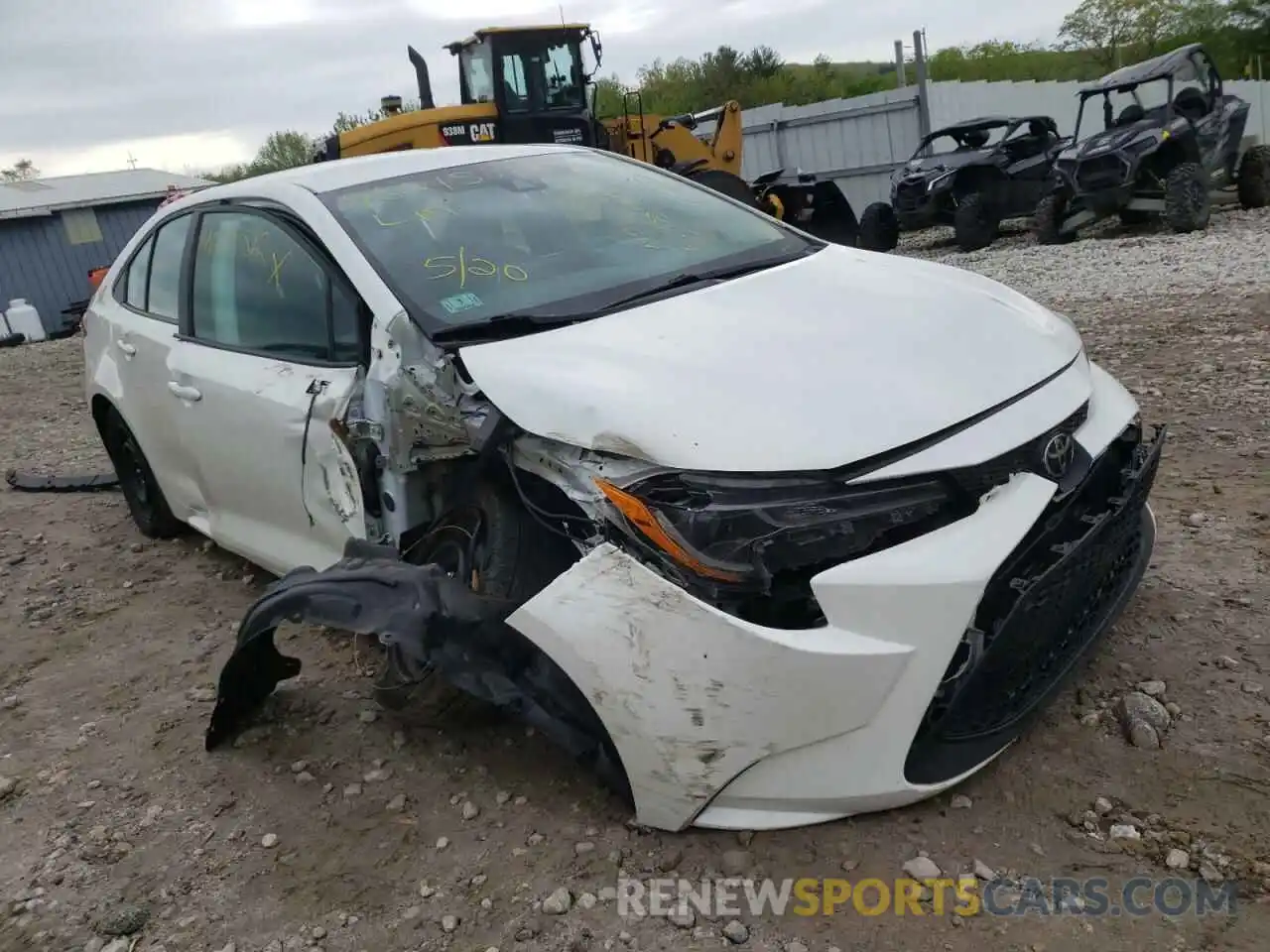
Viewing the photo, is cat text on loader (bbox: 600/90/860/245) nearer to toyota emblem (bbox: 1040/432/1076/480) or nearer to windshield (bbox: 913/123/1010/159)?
windshield (bbox: 913/123/1010/159)

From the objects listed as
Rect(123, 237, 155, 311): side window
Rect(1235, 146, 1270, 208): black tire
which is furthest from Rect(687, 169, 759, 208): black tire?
Rect(123, 237, 155, 311): side window

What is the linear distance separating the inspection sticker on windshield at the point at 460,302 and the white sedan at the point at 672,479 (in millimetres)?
13

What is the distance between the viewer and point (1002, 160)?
11453mm

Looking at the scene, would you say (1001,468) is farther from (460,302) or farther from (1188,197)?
(1188,197)

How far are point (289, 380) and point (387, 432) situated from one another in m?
0.55

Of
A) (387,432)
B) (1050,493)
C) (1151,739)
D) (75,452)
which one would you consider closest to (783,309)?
(1050,493)

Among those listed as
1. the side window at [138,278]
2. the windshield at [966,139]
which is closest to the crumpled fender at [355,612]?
the side window at [138,278]

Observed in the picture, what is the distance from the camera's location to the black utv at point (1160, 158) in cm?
1001

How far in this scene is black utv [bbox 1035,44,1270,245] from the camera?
10008 mm

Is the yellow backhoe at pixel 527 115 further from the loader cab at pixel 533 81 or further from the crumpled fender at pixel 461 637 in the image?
the crumpled fender at pixel 461 637

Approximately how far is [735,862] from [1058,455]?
3.68ft

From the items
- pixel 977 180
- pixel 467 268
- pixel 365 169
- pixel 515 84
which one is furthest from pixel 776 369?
pixel 977 180

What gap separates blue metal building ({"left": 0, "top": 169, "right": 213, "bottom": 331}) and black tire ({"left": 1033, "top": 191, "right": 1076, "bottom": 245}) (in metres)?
19.2

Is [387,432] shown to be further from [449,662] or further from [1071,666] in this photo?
[1071,666]
